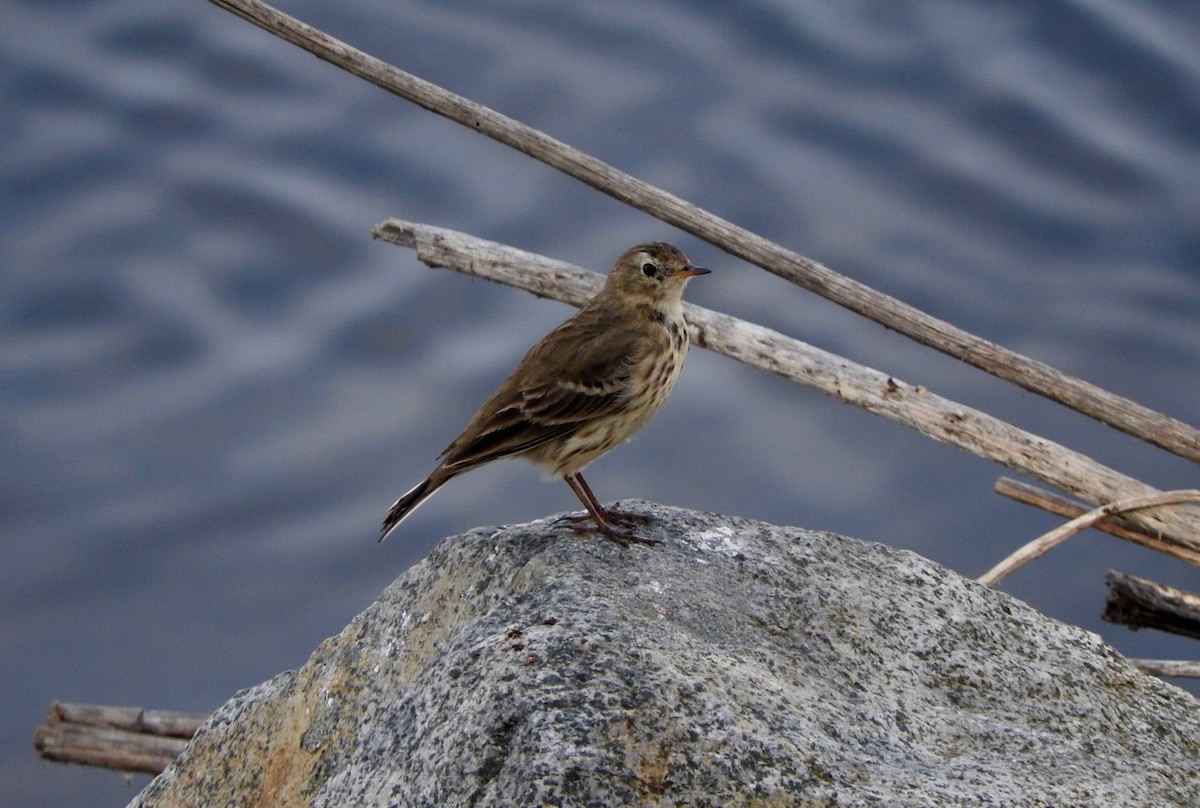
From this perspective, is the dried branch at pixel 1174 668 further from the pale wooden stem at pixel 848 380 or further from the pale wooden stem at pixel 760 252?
Answer: the pale wooden stem at pixel 760 252

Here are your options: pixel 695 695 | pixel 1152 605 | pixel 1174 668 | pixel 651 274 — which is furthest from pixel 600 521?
pixel 1152 605

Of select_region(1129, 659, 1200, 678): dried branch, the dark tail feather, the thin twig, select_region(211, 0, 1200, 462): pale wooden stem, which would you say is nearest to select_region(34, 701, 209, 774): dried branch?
the dark tail feather

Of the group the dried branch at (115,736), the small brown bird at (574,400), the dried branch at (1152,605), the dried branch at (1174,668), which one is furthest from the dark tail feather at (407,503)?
the dried branch at (1152,605)

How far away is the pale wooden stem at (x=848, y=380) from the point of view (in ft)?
19.9

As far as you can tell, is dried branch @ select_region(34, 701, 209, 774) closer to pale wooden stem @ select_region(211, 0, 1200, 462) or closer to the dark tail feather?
the dark tail feather

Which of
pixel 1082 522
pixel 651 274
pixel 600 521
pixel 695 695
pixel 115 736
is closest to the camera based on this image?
pixel 695 695

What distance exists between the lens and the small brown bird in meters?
4.83

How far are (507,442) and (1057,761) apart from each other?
6.86ft

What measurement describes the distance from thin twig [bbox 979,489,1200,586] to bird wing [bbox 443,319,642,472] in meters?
1.66

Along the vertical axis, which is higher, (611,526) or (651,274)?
(651,274)

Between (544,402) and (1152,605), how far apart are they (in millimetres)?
2630

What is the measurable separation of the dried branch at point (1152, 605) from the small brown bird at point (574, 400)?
202 centimetres

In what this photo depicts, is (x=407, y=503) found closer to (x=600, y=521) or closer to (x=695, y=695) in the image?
(x=600, y=521)

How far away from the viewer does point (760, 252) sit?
6.32 metres
